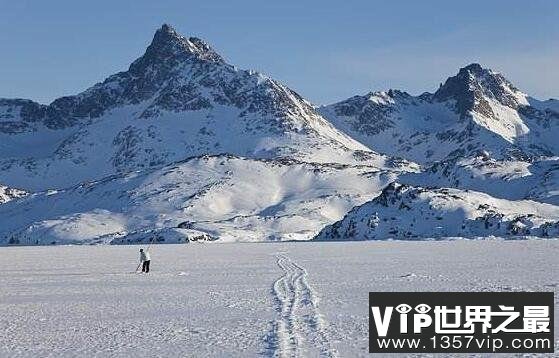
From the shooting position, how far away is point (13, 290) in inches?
1393

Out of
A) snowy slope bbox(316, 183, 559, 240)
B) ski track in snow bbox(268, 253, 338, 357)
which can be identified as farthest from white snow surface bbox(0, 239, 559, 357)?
snowy slope bbox(316, 183, 559, 240)

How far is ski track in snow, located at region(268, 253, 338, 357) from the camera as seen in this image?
17609 millimetres

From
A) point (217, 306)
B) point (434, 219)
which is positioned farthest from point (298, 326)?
point (434, 219)

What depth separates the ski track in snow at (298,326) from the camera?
17.6 metres

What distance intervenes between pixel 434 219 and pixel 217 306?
127 m

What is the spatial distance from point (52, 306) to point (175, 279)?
11761 millimetres

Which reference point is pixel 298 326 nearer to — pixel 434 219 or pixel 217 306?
pixel 217 306

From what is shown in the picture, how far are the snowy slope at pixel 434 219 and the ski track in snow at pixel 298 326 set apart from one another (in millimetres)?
114472

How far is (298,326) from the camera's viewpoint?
69.2 feet

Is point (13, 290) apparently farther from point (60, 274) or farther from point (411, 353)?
point (411, 353)

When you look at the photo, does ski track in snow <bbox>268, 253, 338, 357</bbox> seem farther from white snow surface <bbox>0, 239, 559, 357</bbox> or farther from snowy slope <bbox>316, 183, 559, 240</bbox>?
snowy slope <bbox>316, 183, 559, 240</bbox>

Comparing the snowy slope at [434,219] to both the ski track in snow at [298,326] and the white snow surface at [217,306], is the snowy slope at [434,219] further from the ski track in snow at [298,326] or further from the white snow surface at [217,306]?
the ski track in snow at [298,326]

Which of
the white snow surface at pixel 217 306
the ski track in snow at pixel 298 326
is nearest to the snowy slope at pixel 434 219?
the white snow surface at pixel 217 306

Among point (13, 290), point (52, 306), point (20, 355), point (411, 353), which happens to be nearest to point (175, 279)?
point (13, 290)
